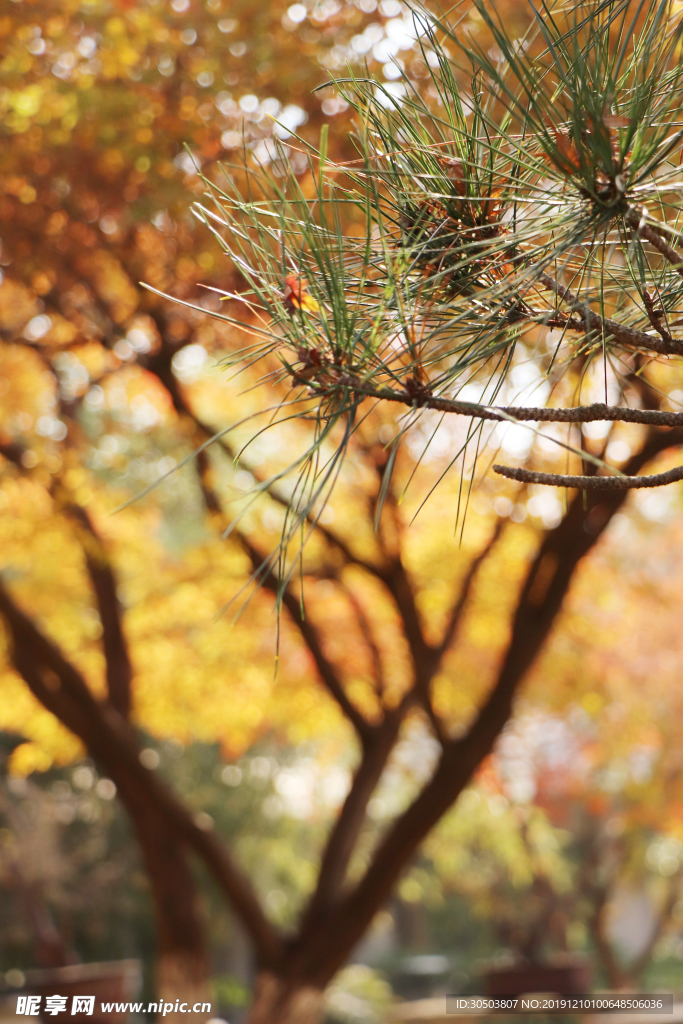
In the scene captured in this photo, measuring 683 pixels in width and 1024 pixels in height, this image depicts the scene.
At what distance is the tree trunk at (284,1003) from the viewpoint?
13.7ft

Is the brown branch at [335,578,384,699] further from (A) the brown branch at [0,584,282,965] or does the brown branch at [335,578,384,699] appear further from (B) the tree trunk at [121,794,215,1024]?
(B) the tree trunk at [121,794,215,1024]

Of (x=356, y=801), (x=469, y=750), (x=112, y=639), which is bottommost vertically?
(x=356, y=801)

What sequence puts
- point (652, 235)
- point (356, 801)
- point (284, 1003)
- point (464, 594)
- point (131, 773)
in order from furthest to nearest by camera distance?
point (356, 801) → point (464, 594) → point (131, 773) → point (284, 1003) → point (652, 235)

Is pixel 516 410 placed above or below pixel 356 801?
above

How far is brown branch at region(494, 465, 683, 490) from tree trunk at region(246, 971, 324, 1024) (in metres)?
4.08

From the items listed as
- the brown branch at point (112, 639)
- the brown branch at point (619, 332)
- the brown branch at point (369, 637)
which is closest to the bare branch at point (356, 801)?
the brown branch at point (369, 637)

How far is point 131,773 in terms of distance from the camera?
437 centimetres

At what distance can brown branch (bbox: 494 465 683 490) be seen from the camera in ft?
3.17

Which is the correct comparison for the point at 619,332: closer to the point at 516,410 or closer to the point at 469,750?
the point at 516,410

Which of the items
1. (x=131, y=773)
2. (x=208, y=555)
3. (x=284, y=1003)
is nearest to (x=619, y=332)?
(x=131, y=773)

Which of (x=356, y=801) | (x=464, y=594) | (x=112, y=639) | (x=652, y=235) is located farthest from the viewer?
(x=112, y=639)

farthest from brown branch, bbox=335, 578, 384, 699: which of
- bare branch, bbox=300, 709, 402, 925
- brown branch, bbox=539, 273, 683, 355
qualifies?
brown branch, bbox=539, 273, 683, 355

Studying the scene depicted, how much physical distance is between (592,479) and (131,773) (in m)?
3.91

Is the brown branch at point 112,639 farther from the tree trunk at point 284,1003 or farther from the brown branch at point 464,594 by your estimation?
the brown branch at point 464,594
